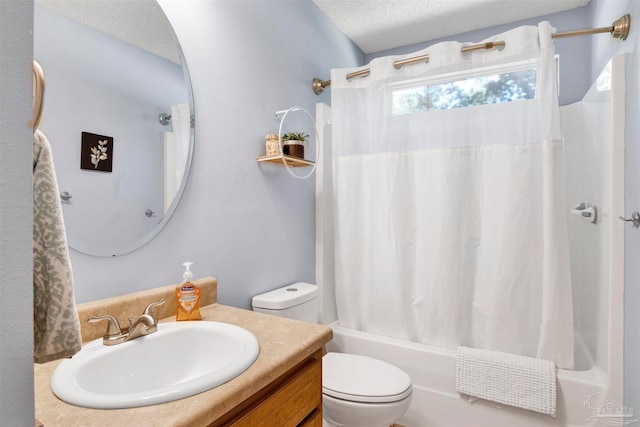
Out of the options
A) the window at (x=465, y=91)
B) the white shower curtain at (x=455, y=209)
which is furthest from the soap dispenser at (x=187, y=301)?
the window at (x=465, y=91)

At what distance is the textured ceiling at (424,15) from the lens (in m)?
2.23

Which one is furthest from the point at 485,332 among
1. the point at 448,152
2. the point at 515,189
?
the point at 448,152

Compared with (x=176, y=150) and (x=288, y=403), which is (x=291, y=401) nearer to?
(x=288, y=403)

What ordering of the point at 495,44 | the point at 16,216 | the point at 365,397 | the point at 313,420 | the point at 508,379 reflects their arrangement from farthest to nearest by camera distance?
the point at 495,44 < the point at 508,379 < the point at 365,397 < the point at 313,420 < the point at 16,216

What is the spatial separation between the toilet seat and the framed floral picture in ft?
3.89

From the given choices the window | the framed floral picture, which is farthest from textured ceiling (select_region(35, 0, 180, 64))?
the window

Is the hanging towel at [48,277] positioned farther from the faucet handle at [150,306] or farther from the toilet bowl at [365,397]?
the toilet bowl at [365,397]

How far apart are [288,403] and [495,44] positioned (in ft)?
6.06

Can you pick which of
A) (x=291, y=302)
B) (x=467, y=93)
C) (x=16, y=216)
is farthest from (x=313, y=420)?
(x=467, y=93)

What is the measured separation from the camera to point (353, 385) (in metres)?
1.46

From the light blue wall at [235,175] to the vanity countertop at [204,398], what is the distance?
43 cm

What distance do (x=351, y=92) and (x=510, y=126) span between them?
905mm

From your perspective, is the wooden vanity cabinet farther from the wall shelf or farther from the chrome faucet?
the wall shelf

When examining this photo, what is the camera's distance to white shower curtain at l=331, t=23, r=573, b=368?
1632 mm
